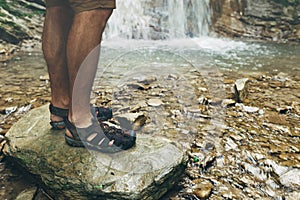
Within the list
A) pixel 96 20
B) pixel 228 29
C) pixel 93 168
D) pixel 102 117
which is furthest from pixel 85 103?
pixel 228 29

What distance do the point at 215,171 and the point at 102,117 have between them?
0.90 m

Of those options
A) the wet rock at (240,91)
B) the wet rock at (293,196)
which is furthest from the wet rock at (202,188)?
the wet rock at (240,91)

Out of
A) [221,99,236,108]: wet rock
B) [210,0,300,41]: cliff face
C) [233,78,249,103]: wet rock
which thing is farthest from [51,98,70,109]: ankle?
[210,0,300,41]: cliff face

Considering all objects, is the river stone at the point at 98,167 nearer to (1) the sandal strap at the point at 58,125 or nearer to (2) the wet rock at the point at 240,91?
(1) the sandal strap at the point at 58,125

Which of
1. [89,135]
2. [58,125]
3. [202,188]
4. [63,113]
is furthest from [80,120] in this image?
[202,188]

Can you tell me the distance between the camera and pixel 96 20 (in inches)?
62.2

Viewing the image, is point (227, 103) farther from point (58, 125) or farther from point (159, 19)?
point (159, 19)

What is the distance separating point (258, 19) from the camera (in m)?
8.86

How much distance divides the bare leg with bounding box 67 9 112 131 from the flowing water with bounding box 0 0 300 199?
2.17 feet

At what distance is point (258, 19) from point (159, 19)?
10.6 feet

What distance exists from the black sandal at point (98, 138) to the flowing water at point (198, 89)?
454 mm

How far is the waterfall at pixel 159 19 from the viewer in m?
8.33

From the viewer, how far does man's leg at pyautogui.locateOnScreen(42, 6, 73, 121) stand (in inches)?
69.9

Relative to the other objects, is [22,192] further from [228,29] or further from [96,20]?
[228,29]
